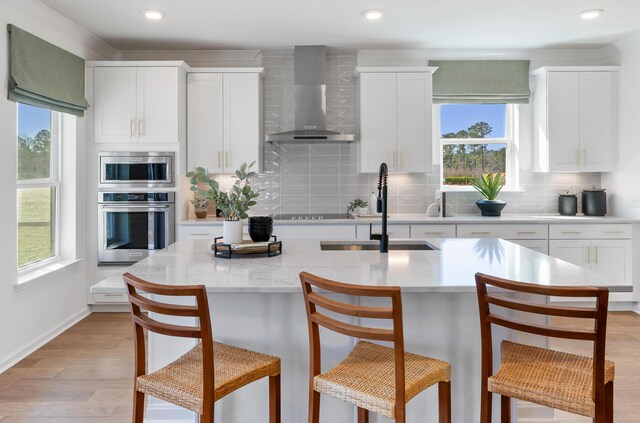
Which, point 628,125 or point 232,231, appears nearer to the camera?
point 232,231

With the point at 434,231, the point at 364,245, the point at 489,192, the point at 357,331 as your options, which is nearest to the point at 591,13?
the point at 489,192

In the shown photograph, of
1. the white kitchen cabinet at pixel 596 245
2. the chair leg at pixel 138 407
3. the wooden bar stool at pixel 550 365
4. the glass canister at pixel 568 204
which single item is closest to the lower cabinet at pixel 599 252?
the white kitchen cabinet at pixel 596 245

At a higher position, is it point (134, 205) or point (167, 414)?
point (134, 205)

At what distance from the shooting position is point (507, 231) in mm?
4445

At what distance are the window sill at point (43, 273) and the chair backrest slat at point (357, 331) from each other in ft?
9.04

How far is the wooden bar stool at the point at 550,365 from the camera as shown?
1.47m

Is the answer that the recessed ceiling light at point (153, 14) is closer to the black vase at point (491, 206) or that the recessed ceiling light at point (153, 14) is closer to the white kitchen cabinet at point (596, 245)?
the black vase at point (491, 206)

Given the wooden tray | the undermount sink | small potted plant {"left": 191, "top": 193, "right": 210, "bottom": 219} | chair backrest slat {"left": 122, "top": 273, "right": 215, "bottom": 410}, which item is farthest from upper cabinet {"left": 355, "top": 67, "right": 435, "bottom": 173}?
chair backrest slat {"left": 122, "top": 273, "right": 215, "bottom": 410}

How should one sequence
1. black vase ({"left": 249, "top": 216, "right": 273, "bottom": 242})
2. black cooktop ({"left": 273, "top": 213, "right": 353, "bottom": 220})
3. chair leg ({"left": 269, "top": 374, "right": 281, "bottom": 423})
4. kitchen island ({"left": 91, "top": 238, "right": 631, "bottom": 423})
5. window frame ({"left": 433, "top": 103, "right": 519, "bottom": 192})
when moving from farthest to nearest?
window frame ({"left": 433, "top": 103, "right": 519, "bottom": 192})
black cooktop ({"left": 273, "top": 213, "right": 353, "bottom": 220})
black vase ({"left": 249, "top": 216, "right": 273, "bottom": 242})
kitchen island ({"left": 91, "top": 238, "right": 631, "bottom": 423})
chair leg ({"left": 269, "top": 374, "right": 281, "bottom": 423})

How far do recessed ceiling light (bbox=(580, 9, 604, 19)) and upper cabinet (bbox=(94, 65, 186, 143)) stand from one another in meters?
3.63

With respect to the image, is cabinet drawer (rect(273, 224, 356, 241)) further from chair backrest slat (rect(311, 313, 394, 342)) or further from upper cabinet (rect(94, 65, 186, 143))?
chair backrest slat (rect(311, 313, 394, 342))

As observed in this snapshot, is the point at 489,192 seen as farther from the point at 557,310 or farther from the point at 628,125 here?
the point at 557,310

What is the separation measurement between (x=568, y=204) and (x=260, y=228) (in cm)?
373

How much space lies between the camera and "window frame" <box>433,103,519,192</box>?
509 cm
